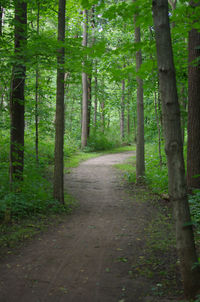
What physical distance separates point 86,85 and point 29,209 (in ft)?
56.7

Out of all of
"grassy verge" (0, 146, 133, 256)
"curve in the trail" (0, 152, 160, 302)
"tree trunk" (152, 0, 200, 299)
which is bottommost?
"curve in the trail" (0, 152, 160, 302)

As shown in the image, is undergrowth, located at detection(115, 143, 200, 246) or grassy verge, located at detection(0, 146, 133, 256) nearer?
grassy verge, located at detection(0, 146, 133, 256)

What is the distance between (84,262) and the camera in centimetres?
450

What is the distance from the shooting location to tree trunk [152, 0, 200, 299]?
2.98 meters

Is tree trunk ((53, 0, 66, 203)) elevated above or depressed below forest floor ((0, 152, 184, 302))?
above

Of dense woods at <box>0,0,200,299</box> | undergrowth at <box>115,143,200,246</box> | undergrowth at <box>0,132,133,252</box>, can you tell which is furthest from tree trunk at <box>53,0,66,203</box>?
undergrowth at <box>115,143,200,246</box>

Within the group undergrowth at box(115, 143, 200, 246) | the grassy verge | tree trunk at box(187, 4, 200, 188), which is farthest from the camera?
tree trunk at box(187, 4, 200, 188)

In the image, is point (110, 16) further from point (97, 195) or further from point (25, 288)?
point (97, 195)

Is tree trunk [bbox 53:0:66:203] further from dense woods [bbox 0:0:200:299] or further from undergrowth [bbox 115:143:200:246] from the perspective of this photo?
undergrowth [bbox 115:143:200:246]

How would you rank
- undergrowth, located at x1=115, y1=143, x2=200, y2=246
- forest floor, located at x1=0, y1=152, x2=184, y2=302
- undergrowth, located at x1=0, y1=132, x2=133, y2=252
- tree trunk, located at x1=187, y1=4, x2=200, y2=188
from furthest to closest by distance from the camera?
tree trunk, located at x1=187, y1=4, x2=200, y2=188
undergrowth, located at x1=115, y1=143, x2=200, y2=246
undergrowth, located at x1=0, y1=132, x2=133, y2=252
forest floor, located at x1=0, y1=152, x2=184, y2=302

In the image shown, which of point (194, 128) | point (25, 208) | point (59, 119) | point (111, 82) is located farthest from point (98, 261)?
point (194, 128)

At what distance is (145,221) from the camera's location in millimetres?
6879

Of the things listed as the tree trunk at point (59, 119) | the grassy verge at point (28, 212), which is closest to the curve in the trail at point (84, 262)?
the grassy verge at point (28, 212)

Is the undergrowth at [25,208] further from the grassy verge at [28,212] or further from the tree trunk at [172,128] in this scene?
the tree trunk at [172,128]
